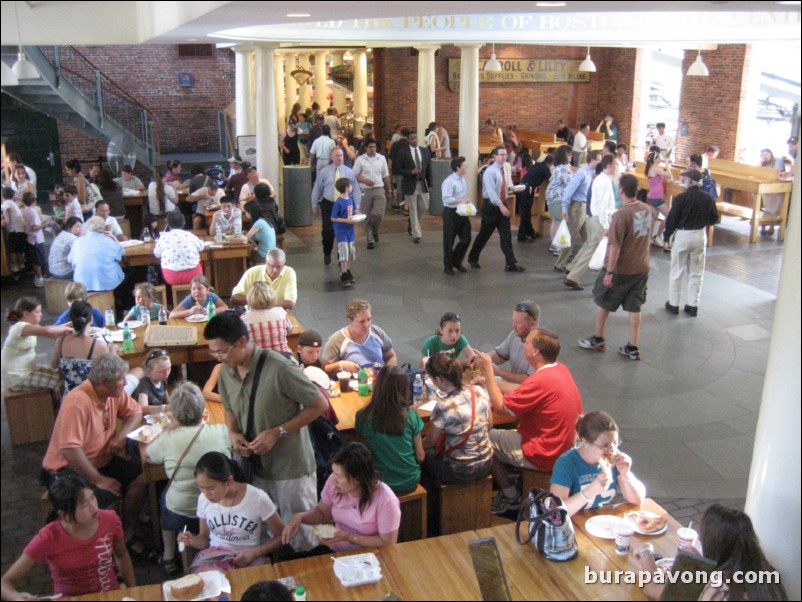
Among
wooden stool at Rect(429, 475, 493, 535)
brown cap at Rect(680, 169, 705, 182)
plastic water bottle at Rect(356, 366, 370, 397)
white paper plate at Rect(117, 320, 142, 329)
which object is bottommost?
wooden stool at Rect(429, 475, 493, 535)

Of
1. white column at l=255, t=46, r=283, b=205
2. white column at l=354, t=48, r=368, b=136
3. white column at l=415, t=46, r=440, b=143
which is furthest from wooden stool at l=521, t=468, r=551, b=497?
white column at l=354, t=48, r=368, b=136

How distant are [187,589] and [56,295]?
6.68 meters

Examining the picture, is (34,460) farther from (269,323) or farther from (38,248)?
(38,248)

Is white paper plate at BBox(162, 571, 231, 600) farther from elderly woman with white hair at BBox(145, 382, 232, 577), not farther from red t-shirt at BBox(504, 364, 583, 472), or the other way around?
red t-shirt at BBox(504, 364, 583, 472)

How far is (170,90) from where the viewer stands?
20.1 m

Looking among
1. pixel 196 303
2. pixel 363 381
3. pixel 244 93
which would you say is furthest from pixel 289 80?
pixel 363 381

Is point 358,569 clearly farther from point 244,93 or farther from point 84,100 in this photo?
point 84,100

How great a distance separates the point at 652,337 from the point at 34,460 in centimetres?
640

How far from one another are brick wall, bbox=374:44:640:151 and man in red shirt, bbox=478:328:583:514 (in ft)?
48.8

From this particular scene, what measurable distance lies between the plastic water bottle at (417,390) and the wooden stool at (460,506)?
0.76 metres

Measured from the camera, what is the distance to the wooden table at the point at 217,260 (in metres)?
9.70

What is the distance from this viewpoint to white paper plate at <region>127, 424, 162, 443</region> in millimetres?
5188

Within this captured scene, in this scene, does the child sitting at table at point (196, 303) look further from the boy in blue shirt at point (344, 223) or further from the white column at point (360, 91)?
the white column at point (360, 91)

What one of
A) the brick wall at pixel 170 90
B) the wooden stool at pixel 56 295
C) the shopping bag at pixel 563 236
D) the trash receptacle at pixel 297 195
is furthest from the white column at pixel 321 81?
the wooden stool at pixel 56 295
